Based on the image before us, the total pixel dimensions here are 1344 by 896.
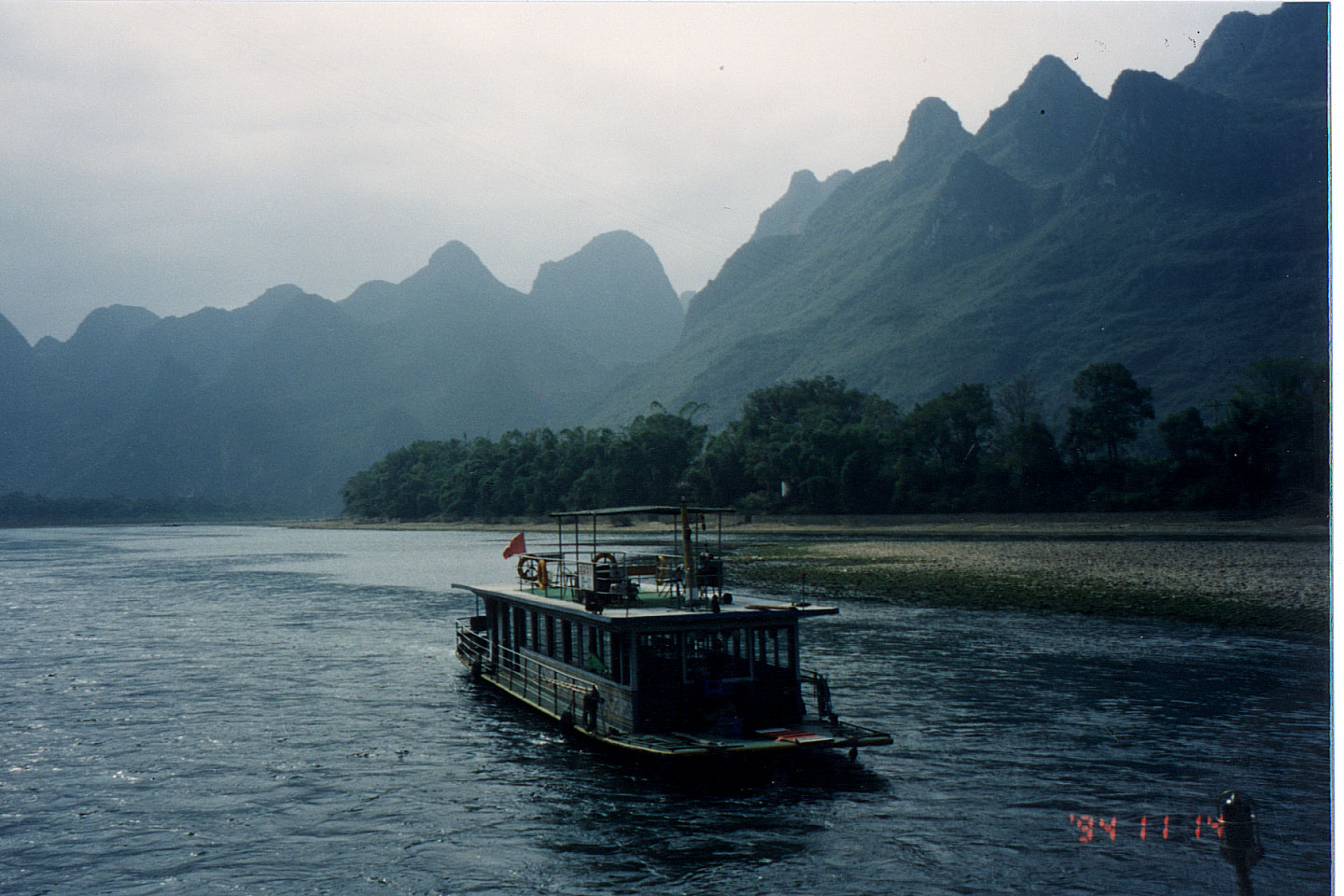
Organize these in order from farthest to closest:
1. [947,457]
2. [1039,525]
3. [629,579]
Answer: [947,457]
[1039,525]
[629,579]

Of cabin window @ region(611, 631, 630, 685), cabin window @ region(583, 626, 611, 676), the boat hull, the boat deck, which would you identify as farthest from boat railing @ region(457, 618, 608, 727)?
the boat deck

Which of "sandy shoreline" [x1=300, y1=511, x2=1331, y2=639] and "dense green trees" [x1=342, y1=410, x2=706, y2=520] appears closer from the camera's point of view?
"sandy shoreline" [x1=300, y1=511, x2=1331, y2=639]

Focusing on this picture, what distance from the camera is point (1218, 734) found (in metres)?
25.2

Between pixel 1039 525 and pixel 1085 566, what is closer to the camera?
pixel 1085 566

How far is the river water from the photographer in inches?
687

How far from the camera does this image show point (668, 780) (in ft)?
73.1

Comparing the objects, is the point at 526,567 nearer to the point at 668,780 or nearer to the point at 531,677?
the point at 531,677

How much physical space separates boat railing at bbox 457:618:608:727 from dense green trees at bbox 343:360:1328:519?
45241mm

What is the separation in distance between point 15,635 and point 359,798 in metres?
37.5

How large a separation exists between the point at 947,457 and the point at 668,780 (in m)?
103

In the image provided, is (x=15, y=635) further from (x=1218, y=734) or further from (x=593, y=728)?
(x=1218, y=734)

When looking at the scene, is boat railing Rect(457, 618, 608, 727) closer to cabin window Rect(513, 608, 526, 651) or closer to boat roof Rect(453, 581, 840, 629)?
cabin window Rect(513, 608, 526, 651)

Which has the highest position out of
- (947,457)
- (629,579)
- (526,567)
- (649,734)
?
(947,457)

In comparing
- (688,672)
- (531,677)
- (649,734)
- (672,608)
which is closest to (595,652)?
(672,608)
